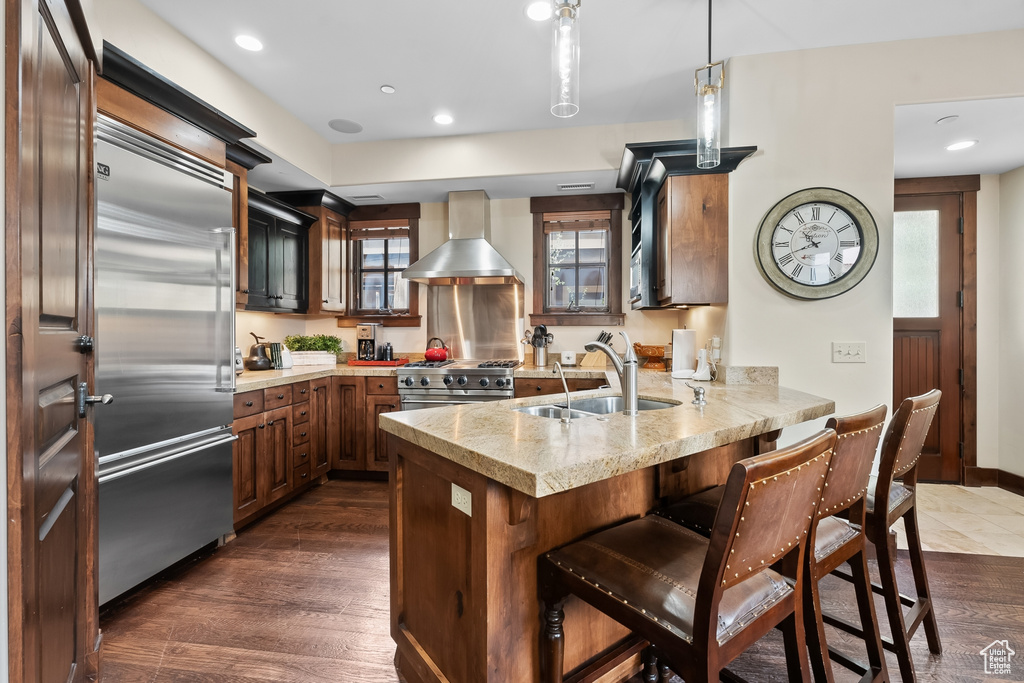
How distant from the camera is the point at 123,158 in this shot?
2004 millimetres

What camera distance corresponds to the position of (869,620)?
145cm

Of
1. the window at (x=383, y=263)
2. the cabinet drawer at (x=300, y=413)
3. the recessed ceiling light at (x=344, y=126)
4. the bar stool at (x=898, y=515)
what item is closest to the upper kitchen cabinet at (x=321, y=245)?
the window at (x=383, y=263)

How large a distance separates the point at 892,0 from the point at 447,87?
95.1 inches

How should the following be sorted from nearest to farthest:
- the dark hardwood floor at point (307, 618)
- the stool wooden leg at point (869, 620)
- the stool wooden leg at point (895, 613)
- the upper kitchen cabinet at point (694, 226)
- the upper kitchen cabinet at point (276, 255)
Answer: the stool wooden leg at point (869, 620), the stool wooden leg at point (895, 613), the dark hardwood floor at point (307, 618), the upper kitchen cabinet at point (694, 226), the upper kitchen cabinet at point (276, 255)

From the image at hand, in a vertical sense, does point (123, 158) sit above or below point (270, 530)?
above

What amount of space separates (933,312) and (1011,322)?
1.50ft

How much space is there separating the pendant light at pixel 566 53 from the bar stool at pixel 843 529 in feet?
4.20

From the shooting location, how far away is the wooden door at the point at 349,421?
395 cm

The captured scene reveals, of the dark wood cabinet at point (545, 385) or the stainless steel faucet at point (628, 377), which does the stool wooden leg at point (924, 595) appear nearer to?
the stainless steel faucet at point (628, 377)

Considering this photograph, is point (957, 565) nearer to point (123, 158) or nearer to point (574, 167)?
point (574, 167)

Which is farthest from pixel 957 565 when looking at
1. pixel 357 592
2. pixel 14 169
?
pixel 14 169

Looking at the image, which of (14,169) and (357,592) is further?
(357,592)

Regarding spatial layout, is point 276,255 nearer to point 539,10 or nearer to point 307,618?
point 539,10

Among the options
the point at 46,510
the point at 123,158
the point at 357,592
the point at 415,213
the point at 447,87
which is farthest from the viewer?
the point at 415,213
